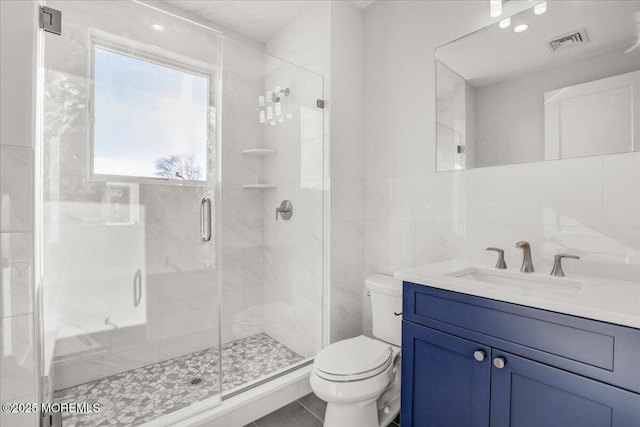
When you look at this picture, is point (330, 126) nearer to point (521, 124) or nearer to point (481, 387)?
point (521, 124)

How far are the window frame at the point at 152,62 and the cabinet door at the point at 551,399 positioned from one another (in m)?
1.79

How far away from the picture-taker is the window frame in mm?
1675

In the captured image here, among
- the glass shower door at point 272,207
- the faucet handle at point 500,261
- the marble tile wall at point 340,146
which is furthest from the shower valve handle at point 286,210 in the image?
the faucet handle at point 500,261

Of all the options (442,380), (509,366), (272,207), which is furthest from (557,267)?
(272,207)

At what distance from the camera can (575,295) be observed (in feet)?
3.49

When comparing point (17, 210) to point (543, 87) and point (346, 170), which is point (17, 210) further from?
point (543, 87)

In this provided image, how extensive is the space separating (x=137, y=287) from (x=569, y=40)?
265 cm

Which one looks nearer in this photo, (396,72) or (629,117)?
(629,117)

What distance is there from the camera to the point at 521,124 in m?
1.53

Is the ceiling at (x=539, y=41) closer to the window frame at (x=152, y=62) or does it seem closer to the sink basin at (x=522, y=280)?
the sink basin at (x=522, y=280)

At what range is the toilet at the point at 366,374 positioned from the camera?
4.71ft

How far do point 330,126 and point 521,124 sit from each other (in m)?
1.12

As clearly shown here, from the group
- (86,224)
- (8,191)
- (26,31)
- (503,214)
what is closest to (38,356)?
(8,191)

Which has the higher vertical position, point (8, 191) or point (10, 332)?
point (8, 191)
